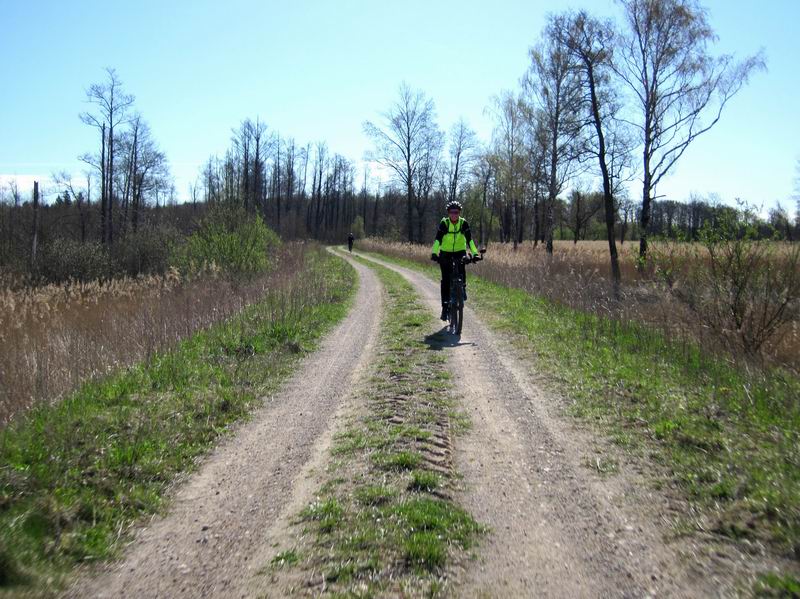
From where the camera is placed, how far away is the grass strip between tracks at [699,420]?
3.37 m

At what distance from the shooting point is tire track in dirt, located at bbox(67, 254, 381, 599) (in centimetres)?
294

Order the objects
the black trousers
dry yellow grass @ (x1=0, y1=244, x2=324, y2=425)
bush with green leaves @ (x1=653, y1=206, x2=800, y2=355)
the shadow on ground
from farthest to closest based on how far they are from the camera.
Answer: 1. the black trousers
2. the shadow on ground
3. bush with green leaves @ (x1=653, y1=206, x2=800, y2=355)
4. dry yellow grass @ (x1=0, y1=244, x2=324, y2=425)

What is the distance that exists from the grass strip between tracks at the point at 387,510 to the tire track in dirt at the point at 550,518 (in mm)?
167

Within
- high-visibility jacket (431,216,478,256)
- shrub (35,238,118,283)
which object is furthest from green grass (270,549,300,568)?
shrub (35,238,118,283)

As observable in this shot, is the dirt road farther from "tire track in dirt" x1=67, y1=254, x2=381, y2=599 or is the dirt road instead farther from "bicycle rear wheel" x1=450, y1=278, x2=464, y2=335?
"bicycle rear wheel" x1=450, y1=278, x2=464, y2=335

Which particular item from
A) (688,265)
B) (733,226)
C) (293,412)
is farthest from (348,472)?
(688,265)

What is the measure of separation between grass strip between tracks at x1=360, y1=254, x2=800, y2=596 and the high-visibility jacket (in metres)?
1.83

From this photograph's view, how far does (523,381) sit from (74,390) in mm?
5260

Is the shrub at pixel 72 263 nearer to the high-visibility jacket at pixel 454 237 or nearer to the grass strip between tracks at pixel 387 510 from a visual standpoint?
the high-visibility jacket at pixel 454 237

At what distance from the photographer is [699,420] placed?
5191 mm

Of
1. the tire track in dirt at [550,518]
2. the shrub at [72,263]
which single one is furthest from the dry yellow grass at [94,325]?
the shrub at [72,263]

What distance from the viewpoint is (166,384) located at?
21.7 ft

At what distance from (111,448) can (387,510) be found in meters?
2.47

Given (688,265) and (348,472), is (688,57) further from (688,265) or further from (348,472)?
(348,472)
